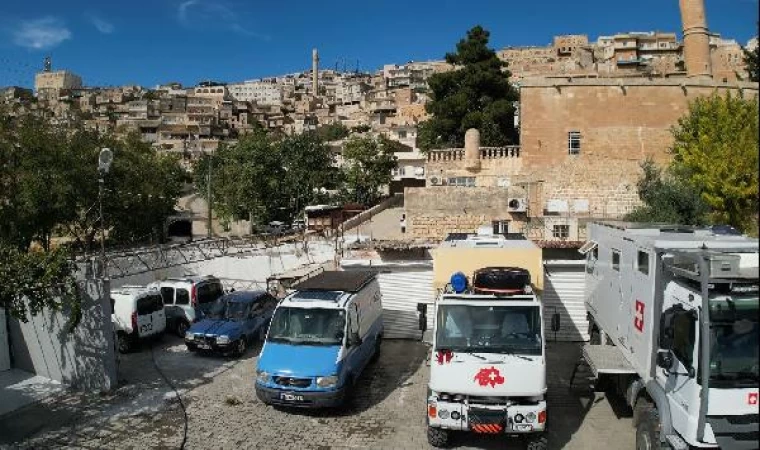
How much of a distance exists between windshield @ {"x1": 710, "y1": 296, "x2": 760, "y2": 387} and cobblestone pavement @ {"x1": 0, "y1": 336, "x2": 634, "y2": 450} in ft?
10.5

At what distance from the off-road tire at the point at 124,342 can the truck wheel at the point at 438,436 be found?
966 cm

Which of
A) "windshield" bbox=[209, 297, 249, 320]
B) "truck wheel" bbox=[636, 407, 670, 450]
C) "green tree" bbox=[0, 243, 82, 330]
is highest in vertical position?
"green tree" bbox=[0, 243, 82, 330]

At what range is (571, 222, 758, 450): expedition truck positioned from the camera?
6.86 m

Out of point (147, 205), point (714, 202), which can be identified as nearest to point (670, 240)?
point (714, 202)

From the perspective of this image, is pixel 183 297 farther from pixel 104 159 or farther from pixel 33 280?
pixel 33 280

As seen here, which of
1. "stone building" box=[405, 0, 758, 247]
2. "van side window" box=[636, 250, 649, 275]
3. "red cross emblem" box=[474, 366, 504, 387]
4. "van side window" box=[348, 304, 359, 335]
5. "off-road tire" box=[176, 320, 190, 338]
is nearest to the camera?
"red cross emblem" box=[474, 366, 504, 387]

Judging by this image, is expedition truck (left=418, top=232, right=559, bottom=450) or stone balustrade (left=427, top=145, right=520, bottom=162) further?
stone balustrade (left=427, top=145, right=520, bottom=162)

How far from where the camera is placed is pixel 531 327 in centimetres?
950

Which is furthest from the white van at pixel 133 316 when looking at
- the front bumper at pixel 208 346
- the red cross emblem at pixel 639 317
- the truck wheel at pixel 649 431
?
the truck wheel at pixel 649 431

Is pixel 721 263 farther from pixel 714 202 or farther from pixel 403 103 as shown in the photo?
pixel 403 103

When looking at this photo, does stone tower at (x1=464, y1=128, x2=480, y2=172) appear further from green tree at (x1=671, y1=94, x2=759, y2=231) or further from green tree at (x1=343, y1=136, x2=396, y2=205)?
green tree at (x1=343, y1=136, x2=396, y2=205)

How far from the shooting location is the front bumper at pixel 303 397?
10570 millimetres

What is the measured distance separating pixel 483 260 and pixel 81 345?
898cm

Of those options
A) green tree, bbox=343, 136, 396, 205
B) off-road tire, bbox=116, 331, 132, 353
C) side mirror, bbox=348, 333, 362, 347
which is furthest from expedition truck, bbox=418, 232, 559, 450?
green tree, bbox=343, 136, 396, 205
